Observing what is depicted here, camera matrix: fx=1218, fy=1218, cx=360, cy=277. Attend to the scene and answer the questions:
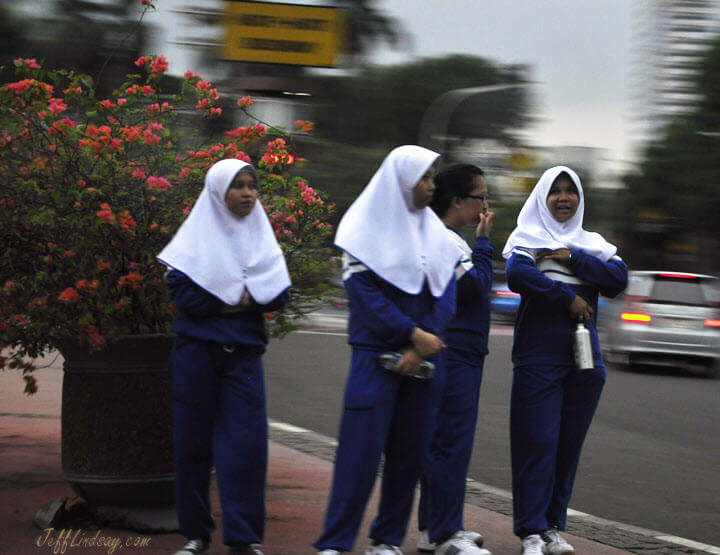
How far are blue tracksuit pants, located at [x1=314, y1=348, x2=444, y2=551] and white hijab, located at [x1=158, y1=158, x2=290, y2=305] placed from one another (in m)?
0.54

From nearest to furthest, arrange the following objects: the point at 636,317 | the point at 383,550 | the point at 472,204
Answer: the point at 383,550 → the point at 472,204 → the point at 636,317

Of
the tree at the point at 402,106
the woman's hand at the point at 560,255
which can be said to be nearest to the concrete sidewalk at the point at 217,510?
the woman's hand at the point at 560,255

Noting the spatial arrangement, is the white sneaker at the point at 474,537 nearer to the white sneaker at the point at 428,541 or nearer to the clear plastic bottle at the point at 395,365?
the white sneaker at the point at 428,541

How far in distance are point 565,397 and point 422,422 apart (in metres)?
1.01

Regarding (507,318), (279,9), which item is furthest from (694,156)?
(279,9)

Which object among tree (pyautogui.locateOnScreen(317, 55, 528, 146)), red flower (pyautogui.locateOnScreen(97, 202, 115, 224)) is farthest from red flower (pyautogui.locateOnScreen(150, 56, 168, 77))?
tree (pyautogui.locateOnScreen(317, 55, 528, 146))

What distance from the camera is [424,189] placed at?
490 centimetres

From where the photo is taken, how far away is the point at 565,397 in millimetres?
5684

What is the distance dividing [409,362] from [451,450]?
888mm

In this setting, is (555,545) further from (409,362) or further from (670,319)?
(670,319)

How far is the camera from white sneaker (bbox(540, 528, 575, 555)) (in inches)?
221

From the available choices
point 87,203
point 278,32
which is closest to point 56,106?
point 87,203

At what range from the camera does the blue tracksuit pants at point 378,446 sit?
4801 mm

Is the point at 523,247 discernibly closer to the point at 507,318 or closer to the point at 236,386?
the point at 236,386
